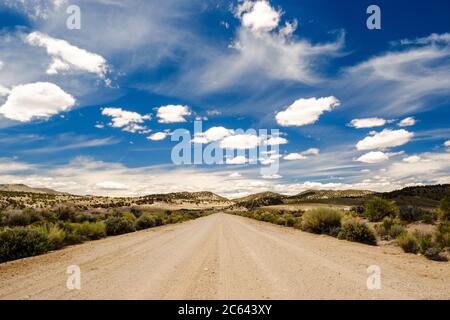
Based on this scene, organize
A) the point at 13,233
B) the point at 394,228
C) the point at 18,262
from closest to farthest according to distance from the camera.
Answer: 1. the point at 18,262
2. the point at 13,233
3. the point at 394,228

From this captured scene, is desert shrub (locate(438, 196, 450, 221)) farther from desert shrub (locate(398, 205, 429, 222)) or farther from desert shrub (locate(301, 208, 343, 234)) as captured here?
desert shrub (locate(301, 208, 343, 234))

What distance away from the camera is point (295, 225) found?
30.9 meters

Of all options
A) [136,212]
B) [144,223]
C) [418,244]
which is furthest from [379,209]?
[136,212]

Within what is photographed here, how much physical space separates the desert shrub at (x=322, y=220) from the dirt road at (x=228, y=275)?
10.2 metres

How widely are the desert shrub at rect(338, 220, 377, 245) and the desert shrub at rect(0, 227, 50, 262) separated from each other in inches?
577

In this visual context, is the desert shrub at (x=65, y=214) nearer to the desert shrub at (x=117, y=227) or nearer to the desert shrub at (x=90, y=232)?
the desert shrub at (x=117, y=227)

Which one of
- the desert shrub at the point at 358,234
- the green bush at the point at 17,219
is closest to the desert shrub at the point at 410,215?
the desert shrub at the point at 358,234

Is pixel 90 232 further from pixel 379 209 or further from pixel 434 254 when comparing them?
pixel 379 209

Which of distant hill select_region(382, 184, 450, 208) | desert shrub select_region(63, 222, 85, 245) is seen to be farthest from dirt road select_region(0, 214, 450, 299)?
distant hill select_region(382, 184, 450, 208)

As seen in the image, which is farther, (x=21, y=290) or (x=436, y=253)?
(x=436, y=253)

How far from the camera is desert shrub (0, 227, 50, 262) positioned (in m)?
13.5
